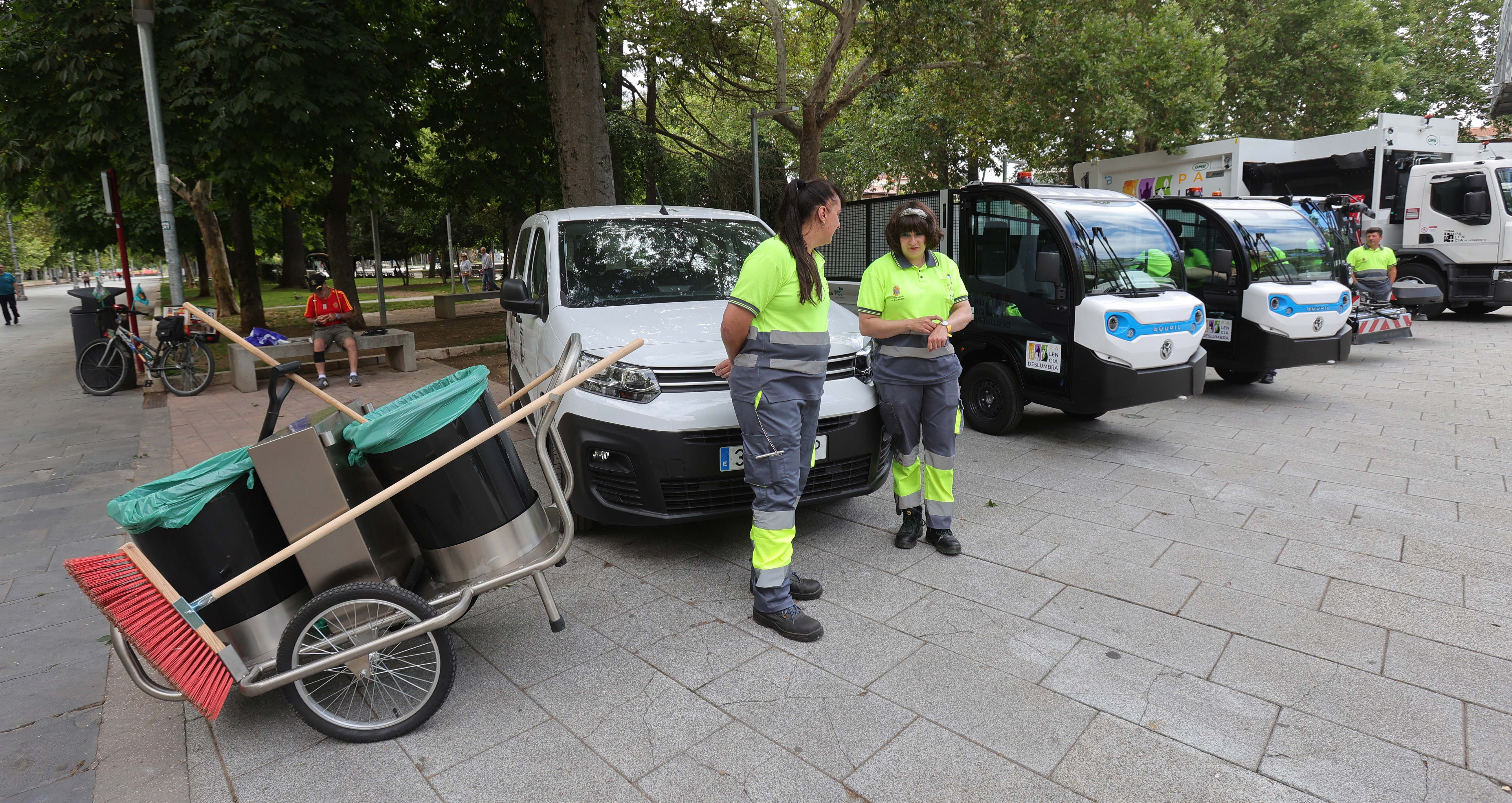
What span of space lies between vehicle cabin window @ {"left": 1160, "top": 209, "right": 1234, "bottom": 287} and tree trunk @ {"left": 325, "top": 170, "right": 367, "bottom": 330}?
12.7 meters

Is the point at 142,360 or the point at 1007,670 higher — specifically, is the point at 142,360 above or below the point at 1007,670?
above

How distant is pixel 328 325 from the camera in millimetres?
10383

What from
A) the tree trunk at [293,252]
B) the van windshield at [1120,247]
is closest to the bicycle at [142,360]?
the van windshield at [1120,247]

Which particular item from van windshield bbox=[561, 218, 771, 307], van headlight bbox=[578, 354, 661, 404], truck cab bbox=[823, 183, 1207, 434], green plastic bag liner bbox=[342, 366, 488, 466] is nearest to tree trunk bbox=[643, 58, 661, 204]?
truck cab bbox=[823, 183, 1207, 434]

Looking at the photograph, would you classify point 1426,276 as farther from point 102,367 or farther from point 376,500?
point 102,367

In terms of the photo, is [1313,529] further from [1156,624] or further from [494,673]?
[494,673]

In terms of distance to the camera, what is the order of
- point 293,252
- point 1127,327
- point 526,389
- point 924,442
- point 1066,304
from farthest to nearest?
point 293,252
point 1066,304
point 1127,327
point 924,442
point 526,389

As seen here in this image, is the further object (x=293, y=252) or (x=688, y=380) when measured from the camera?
(x=293, y=252)

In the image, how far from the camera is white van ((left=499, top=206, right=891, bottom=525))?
3.83 metres

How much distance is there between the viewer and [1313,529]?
4.58 metres

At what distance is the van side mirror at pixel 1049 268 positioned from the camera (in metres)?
6.07

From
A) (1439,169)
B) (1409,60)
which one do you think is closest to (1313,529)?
(1439,169)

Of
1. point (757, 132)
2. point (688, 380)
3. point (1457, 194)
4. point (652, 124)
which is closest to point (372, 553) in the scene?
point (688, 380)

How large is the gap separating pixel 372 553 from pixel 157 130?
27.3 feet
